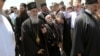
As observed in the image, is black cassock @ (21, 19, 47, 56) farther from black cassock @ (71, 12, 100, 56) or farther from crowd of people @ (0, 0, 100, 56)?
black cassock @ (71, 12, 100, 56)

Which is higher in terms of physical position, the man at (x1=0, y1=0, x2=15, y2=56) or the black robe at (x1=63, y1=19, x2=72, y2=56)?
the man at (x1=0, y1=0, x2=15, y2=56)

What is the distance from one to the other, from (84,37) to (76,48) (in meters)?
0.27

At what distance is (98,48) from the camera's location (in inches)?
311

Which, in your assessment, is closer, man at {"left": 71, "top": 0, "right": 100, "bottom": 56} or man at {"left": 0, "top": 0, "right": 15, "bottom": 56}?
man at {"left": 0, "top": 0, "right": 15, "bottom": 56}

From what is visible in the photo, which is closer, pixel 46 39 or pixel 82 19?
pixel 82 19

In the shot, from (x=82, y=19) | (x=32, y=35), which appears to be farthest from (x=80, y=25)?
(x=32, y=35)

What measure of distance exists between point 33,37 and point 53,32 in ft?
4.39

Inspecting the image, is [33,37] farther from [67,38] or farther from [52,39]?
[67,38]

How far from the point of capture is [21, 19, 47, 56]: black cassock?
10836mm

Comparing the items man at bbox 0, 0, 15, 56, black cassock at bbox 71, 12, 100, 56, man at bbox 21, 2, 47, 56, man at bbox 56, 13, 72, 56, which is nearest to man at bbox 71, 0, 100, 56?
black cassock at bbox 71, 12, 100, 56

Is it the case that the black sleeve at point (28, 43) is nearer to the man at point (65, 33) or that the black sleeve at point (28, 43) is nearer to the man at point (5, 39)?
the man at point (65, 33)

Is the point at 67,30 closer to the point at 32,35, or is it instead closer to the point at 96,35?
the point at 32,35

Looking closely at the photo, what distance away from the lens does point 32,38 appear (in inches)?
427

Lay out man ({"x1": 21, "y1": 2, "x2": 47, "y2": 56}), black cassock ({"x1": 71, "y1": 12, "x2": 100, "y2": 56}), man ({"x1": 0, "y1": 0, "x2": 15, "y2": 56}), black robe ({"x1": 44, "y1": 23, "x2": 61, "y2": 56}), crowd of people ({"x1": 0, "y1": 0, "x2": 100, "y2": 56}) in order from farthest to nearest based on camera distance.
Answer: black robe ({"x1": 44, "y1": 23, "x2": 61, "y2": 56}), man ({"x1": 21, "y1": 2, "x2": 47, "y2": 56}), black cassock ({"x1": 71, "y1": 12, "x2": 100, "y2": 56}), crowd of people ({"x1": 0, "y1": 0, "x2": 100, "y2": 56}), man ({"x1": 0, "y1": 0, "x2": 15, "y2": 56})
